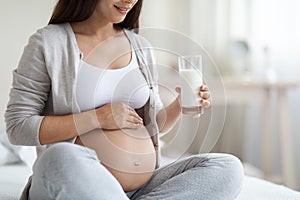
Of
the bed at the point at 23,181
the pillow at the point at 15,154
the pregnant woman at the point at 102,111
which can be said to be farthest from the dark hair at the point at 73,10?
the pillow at the point at 15,154

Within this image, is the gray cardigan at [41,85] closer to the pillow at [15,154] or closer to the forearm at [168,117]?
the forearm at [168,117]

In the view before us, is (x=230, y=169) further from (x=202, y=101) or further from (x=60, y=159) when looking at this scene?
(x=60, y=159)

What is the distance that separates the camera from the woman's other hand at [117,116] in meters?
1.19

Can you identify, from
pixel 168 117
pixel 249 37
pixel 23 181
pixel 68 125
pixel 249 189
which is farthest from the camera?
pixel 249 37

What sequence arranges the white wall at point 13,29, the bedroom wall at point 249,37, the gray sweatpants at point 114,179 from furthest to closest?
the bedroom wall at point 249,37
the white wall at point 13,29
the gray sweatpants at point 114,179

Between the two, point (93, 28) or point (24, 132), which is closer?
point (24, 132)

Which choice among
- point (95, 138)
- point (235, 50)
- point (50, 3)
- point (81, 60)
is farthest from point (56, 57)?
point (235, 50)

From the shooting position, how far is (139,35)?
4.74ft

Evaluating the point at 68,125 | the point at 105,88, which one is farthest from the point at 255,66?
the point at 68,125

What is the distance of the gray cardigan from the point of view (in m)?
1.21

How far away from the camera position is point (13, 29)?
6.55ft

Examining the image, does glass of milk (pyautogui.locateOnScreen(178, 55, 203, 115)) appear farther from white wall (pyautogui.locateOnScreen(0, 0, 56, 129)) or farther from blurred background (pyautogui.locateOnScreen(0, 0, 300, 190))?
blurred background (pyautogui.locateOnScreen(0, 0, 300, 190))

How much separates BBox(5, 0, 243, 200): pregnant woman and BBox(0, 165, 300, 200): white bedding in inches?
5.1

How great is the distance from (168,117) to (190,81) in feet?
0.44
